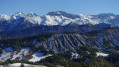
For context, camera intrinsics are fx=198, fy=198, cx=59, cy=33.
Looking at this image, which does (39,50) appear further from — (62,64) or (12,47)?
(62,64)

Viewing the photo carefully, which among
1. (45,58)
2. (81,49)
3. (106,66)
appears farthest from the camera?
(81,49)

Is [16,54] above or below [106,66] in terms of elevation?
below

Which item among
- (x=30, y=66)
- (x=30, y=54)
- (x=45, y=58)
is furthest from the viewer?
(x=30, y=54)

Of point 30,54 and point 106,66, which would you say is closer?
point 106,66

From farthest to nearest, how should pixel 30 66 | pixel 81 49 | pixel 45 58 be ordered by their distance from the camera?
1. pixel 81 49
2. pixel 45 58
3. pixel 30 66

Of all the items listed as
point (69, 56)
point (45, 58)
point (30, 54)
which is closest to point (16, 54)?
point (30, 54)

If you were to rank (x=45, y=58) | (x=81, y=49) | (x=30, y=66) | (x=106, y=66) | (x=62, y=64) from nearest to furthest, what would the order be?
1. (x=106, y=66)
2. (x=30, y=66)
3. (x=62, y=64)
4. (x=45, y=58)
5. (x=81, y=49)

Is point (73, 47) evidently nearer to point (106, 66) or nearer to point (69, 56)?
point (69, 56)

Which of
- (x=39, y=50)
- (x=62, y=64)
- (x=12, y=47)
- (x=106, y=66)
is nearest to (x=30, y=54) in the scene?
(x=39, y=50)

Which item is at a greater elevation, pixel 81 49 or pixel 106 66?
pixel 106 66
